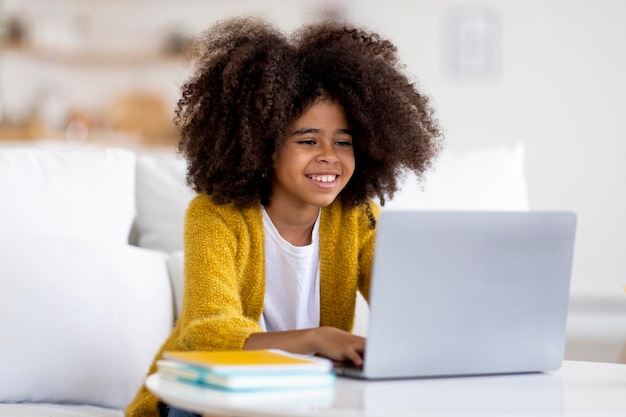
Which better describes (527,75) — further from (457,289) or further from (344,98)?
(457,289)

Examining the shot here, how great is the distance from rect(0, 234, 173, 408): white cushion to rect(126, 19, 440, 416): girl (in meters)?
0.19

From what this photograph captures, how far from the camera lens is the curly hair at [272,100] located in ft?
5.40

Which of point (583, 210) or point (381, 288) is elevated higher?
point (381, 288)

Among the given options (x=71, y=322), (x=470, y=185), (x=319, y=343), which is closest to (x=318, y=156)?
(x=319, y=343)

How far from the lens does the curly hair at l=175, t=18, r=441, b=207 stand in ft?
5.40

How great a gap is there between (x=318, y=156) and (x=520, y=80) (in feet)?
10.3

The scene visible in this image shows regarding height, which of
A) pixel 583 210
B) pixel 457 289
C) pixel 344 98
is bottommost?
pixel 583 210

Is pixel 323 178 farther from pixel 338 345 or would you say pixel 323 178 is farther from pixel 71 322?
pixel 71 322

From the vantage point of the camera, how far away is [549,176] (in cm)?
450

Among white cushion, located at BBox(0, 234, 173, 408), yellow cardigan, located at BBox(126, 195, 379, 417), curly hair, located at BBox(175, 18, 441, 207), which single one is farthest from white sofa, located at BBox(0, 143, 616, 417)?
curly hair, located at BBox(175, 18, 441, 207)

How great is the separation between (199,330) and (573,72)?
3.49 meters

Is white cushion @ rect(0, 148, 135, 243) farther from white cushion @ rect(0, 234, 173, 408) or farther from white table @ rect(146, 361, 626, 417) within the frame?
white table @ rect(146, 361, 626, 417)

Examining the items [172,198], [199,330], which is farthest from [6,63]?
[199,330]

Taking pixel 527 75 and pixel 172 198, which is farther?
pixel 527 75
